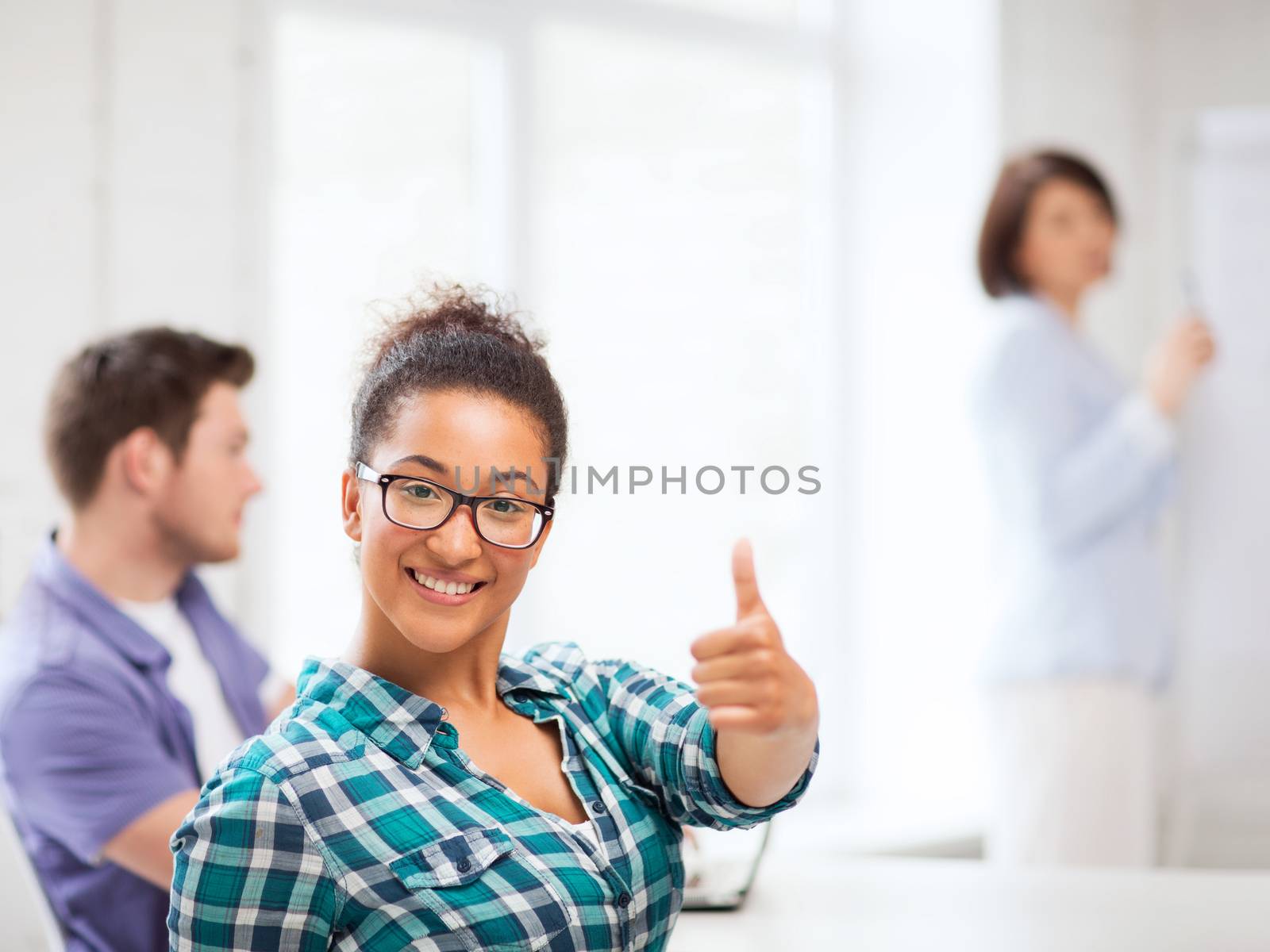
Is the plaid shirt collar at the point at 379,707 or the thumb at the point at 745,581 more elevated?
the thumb at the point at 745,581

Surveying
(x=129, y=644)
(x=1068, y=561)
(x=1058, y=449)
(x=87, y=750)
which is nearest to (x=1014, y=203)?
(x=1058, y=449)

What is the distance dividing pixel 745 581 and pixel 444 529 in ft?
0.71

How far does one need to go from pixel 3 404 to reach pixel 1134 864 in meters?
2.19

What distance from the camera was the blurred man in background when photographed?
4.96 feet

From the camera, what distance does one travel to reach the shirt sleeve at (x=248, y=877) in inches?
32.6

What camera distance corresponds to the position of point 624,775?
40.9 inches

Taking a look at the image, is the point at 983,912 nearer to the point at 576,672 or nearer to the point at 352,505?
the point at 576,672

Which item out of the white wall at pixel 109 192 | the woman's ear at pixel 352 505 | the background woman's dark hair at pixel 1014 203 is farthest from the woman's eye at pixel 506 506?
the background woman's dark hair at pixel 1014 203

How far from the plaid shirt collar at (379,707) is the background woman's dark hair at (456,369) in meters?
0.16

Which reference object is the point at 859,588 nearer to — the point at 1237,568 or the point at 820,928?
the point at 1237,568

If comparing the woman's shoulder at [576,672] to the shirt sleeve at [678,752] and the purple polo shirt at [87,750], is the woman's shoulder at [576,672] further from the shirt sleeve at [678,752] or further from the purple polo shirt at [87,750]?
the purple polo shirt at [87,750]

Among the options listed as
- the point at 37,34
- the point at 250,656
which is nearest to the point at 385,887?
the point at 250,656

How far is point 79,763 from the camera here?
151 centimetres

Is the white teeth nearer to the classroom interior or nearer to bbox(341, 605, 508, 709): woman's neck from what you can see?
bbox(341, 605, 508, 709): woman's neck
